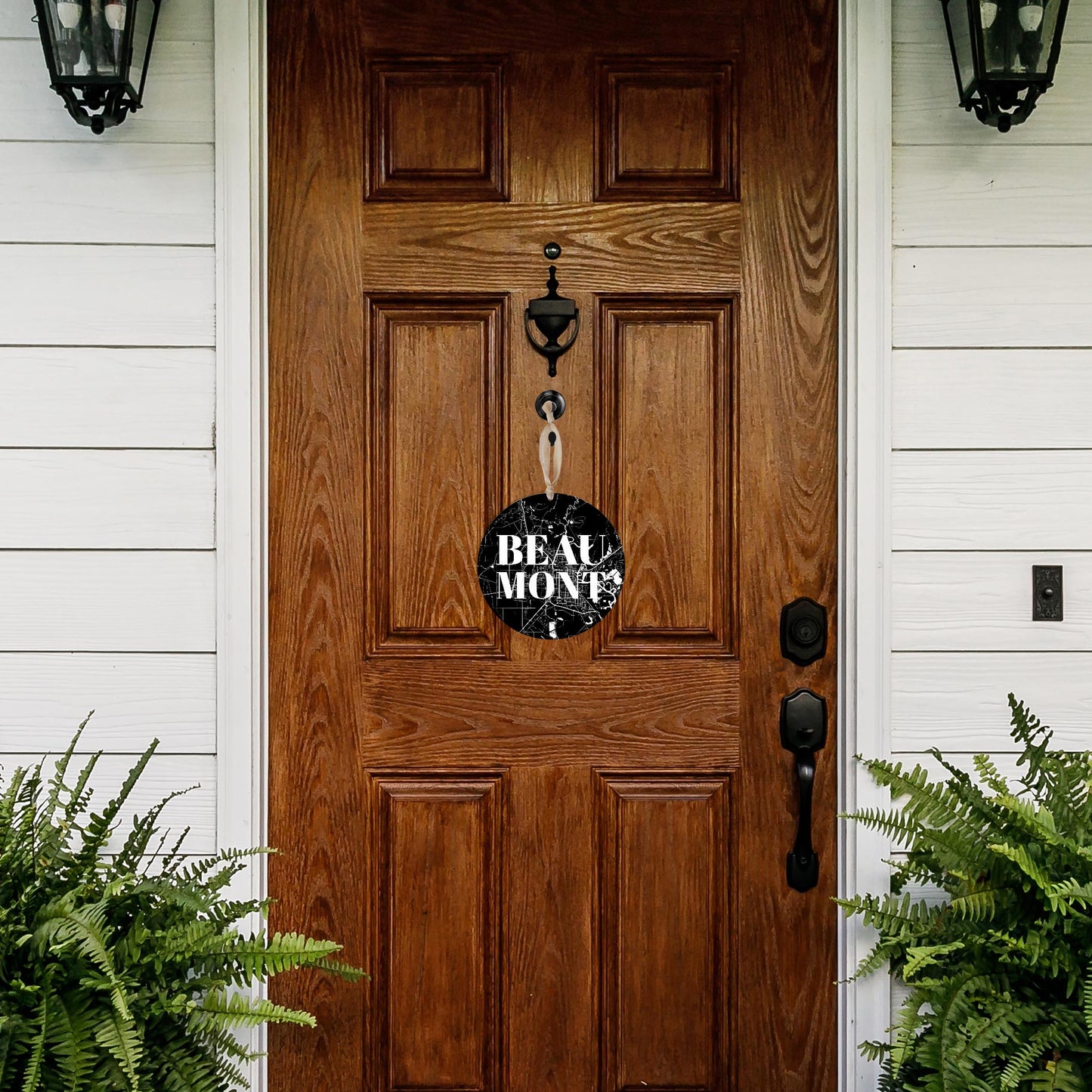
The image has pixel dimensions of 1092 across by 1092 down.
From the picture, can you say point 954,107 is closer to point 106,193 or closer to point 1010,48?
point 1010,48

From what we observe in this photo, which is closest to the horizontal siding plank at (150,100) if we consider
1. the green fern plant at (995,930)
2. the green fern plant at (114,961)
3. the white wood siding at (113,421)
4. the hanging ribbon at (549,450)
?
the white wood siding at (113,421)

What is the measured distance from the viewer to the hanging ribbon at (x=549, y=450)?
5.32 ft

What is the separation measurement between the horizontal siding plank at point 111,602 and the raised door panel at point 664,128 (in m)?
0.93

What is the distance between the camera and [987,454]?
1.55 meters

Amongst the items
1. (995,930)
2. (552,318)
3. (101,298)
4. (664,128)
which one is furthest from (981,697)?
(101,298)

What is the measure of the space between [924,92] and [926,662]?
2.97 ft

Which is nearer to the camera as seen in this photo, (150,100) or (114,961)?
(114,961)

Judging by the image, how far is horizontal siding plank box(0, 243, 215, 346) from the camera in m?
1.53

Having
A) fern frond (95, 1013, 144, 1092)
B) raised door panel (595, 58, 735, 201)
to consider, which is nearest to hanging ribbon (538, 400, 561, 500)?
raised door panel (595, 58, 735, 201)

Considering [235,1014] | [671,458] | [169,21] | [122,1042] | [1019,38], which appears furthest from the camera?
[671,458]

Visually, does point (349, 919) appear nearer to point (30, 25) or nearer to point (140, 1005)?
point (140, 1005)

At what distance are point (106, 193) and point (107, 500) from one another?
482 mm

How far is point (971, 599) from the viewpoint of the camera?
5.09 ft

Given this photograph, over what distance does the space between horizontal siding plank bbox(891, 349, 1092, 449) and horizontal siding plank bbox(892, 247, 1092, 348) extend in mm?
24
